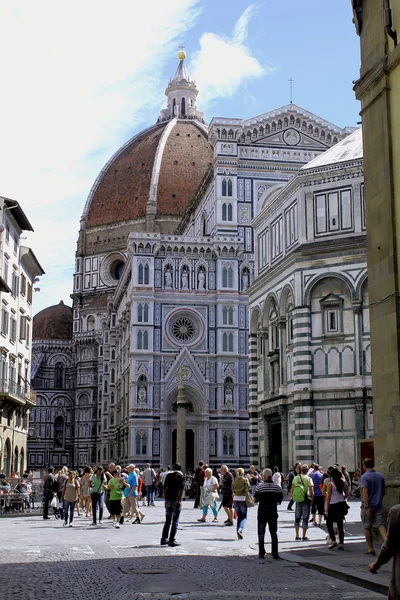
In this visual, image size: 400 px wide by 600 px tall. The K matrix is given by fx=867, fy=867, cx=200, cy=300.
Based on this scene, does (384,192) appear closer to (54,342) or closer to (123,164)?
(54,342)

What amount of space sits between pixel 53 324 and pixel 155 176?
22397 mm

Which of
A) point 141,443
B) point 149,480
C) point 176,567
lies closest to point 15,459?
point 141,443

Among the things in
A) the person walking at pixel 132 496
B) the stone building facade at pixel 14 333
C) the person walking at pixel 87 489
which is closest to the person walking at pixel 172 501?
the person walking at pixel 132 496

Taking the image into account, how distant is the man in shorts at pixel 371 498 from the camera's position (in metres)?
13.6

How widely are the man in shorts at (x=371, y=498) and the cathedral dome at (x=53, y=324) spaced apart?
93.5 m

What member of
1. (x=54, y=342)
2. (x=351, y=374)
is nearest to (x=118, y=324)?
(x=54, y=342)

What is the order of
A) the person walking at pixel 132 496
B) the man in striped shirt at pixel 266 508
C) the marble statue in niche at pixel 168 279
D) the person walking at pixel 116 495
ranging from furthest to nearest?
1. the marble statue in niche at pixel 168 279
2. the person walking at pixel 132 496
3. the person walking at pixel 116 495
4. the man in striped shirt at pixel 266 508

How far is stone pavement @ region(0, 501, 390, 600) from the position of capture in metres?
10.2

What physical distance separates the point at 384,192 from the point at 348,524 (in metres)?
9.08

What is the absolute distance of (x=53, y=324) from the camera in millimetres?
108188

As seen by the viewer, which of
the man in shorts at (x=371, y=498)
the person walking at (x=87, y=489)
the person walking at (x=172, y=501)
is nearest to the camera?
the man in shorts at (x=371, y=498)

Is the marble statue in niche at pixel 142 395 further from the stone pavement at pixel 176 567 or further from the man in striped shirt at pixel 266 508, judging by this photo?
the man in striped shirt at pixel 266 508

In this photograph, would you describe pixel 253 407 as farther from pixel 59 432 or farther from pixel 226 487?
pixel 59 432

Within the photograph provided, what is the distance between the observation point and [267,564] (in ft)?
43.1
